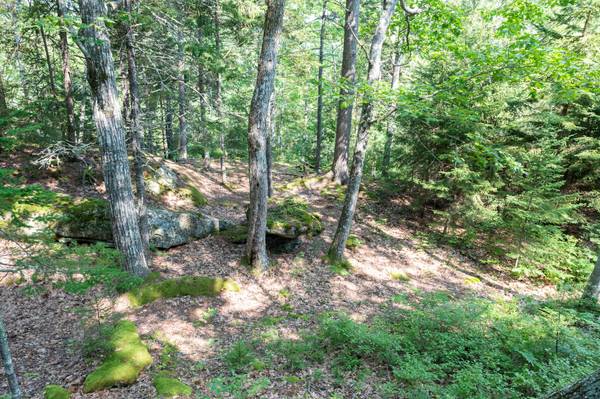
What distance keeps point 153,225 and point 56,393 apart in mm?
5590

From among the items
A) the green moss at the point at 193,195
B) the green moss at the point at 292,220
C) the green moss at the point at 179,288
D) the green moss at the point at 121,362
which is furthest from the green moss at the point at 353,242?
the green moss at the point at 121,362

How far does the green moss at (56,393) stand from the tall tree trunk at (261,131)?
17.0 ft

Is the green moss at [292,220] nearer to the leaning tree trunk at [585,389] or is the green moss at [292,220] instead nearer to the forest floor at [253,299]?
the forest floor at [253,299]

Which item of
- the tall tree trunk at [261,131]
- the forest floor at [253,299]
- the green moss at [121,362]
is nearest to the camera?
the green moss at [121,362]

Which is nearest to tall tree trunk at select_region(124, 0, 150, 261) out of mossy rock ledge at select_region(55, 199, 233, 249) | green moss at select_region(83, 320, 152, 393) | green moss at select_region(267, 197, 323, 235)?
mossy rock ledge at select_region(55, 199, 233, 249)

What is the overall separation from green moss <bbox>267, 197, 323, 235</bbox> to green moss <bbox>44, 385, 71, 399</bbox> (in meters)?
6.26

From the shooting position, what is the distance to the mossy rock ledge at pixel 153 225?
8727mm

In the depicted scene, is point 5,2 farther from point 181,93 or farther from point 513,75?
point 513,75

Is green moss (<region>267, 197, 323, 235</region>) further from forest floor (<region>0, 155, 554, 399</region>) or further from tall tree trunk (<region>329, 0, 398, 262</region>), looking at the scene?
tall tree trunk (<region>329, 0, 398, 262</region>)

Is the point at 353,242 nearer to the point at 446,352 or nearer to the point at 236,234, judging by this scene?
the point at 236,234

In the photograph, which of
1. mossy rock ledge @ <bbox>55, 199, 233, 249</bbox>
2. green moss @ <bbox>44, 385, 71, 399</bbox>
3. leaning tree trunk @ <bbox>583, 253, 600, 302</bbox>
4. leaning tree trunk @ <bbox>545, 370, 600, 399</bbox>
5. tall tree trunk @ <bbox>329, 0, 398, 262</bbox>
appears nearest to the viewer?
leaning tree trunk @ <bbox>545, 370, 600, 399</bbox>

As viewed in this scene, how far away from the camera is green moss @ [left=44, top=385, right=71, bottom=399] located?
176 inches

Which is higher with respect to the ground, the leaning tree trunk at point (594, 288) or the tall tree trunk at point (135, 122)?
the tall tree trunk at point (135, 122)

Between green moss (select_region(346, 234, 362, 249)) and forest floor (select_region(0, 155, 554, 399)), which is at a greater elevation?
green moss (select_region(346, 234, 362, 249))
